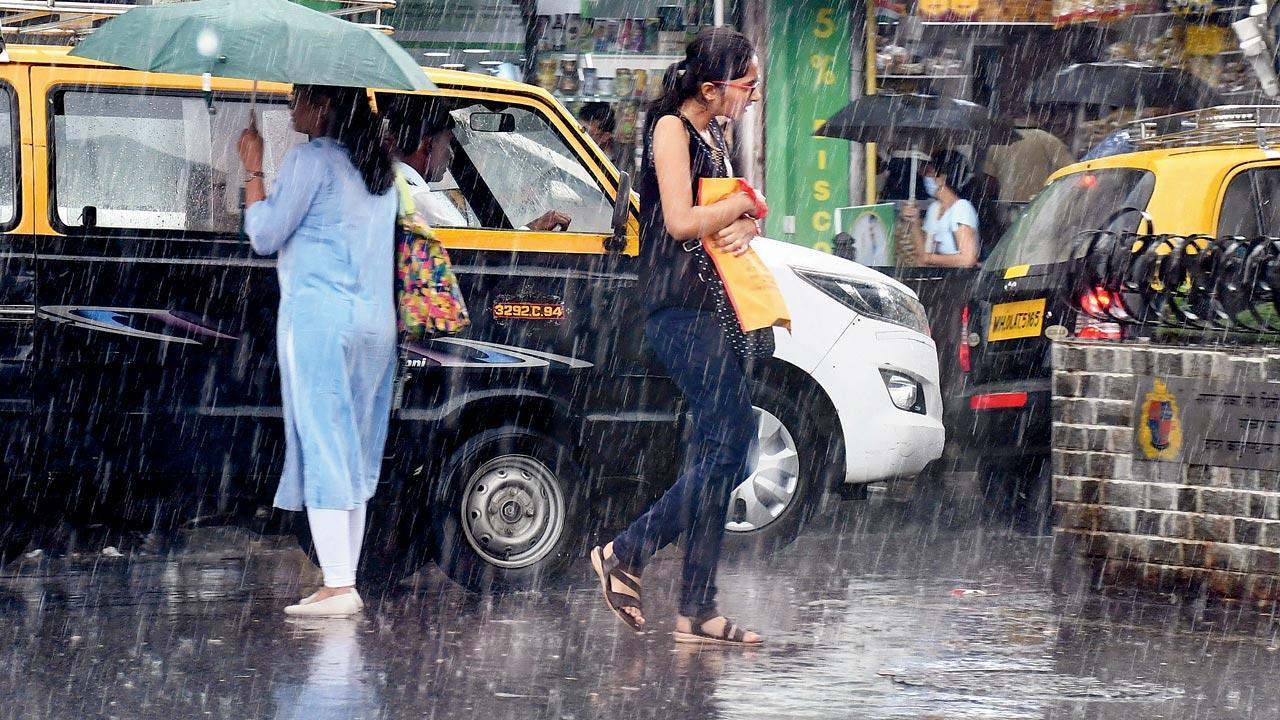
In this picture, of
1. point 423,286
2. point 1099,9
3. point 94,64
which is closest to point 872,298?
point 423,286

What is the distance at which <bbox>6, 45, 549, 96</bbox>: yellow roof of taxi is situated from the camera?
6.42 metres

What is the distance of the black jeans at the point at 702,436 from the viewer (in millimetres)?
5754

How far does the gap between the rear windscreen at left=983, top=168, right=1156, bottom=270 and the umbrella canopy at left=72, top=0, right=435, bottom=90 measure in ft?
11.8

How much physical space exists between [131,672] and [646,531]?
1.67 meters

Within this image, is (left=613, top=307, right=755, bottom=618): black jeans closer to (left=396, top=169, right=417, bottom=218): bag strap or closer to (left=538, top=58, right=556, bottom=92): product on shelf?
(left=396, top=169, right=417, bottom=218): bag strap

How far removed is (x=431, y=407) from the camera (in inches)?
265

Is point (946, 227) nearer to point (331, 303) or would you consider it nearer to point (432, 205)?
point (432, 205)

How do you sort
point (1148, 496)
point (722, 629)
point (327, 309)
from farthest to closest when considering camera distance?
point (1148, 496) < point (327, 309) < point (722, 629)

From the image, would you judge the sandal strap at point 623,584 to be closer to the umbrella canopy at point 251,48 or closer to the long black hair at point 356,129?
the long black hair at point 356,129

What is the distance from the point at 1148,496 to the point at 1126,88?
8.13 metres

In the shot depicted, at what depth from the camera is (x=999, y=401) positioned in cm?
881

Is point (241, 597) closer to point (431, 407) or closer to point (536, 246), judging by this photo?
point (431, 407)

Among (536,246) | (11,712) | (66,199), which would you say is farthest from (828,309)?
(11,712)

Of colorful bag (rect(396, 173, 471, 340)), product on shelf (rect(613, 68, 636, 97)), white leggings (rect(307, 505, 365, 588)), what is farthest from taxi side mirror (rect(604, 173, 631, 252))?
product on shelf (rect(613, 68, 636, 97))
